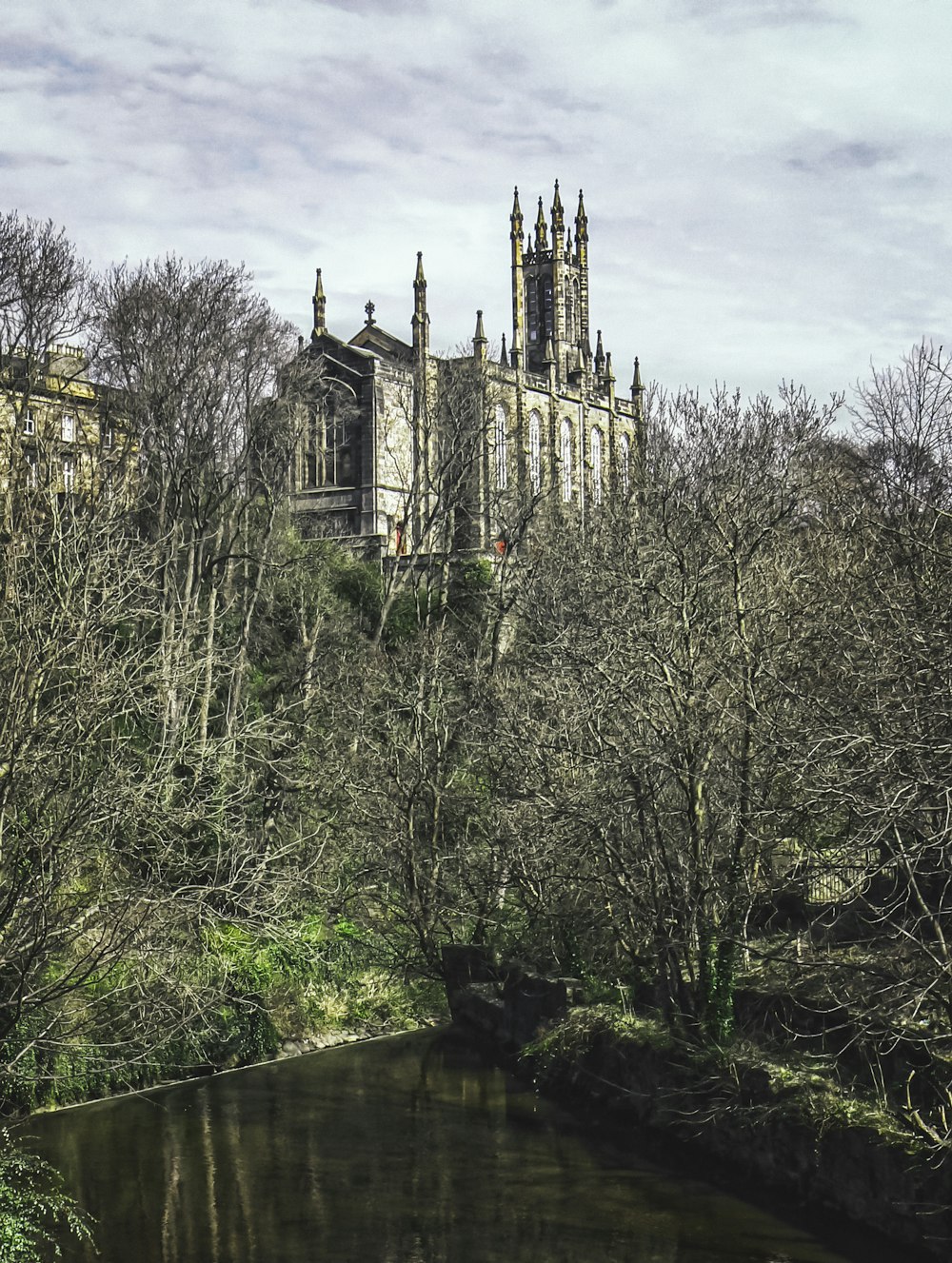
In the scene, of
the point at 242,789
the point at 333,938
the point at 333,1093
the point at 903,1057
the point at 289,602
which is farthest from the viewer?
the point at 289,602

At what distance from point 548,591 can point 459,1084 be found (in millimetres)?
12054

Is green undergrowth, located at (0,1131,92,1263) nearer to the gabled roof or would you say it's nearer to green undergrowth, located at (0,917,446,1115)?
green undergrowth, located at (0,917,446,1115)

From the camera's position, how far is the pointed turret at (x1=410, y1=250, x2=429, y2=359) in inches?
2454

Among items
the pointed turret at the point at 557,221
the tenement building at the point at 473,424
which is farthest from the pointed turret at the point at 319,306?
the pointed turret at the point at 557,221

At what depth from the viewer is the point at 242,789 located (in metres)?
20.2

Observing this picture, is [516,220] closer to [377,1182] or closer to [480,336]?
[480,336]

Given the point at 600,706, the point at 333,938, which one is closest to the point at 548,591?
the point at 333,938

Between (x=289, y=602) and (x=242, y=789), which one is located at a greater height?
(x=289, y=602)

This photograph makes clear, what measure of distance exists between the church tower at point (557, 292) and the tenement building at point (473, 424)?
0.10m

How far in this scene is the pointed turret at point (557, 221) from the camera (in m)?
88.0

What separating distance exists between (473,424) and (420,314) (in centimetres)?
2504

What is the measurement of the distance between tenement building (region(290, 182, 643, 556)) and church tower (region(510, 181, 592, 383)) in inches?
3.9

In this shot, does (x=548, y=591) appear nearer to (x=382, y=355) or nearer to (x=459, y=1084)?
(x=459, y=1084)

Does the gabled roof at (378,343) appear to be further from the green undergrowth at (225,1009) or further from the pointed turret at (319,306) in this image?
the green undergrowth at (225,1009)
